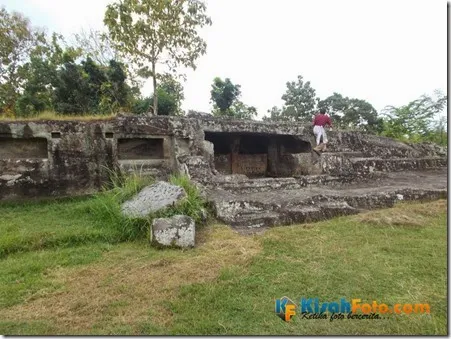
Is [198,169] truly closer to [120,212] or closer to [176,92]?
[120,212]

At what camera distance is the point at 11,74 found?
705 inches

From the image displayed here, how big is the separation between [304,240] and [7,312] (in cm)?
335

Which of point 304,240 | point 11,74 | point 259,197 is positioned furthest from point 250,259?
point 11,74

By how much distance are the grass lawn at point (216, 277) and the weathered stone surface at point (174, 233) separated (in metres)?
0.14

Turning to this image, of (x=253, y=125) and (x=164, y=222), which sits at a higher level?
(x=253, y=125)

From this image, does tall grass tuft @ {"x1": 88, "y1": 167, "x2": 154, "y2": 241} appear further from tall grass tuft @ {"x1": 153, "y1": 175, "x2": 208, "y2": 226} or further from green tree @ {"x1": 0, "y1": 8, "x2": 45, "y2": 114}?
green tree @ {"x1": 0, "y1": 8, "x2": 45, "y2": 114}

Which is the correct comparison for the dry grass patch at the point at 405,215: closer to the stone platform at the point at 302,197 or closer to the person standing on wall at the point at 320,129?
the stone platform at the point at 302,197

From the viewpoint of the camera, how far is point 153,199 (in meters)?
4.88

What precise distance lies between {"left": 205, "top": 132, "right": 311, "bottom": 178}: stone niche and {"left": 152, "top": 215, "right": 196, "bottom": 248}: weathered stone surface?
4.96 meters

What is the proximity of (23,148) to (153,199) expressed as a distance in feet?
11.2

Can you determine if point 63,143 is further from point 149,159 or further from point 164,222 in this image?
point 164,222

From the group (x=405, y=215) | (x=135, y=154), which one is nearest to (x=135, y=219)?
(x=135, y=154)

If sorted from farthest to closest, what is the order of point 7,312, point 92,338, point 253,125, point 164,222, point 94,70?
1. point 94,70
2. point 253,125
3. point 164,222
4. point 7,312
5. point 92,338

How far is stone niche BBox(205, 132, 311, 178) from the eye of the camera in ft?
29.5
